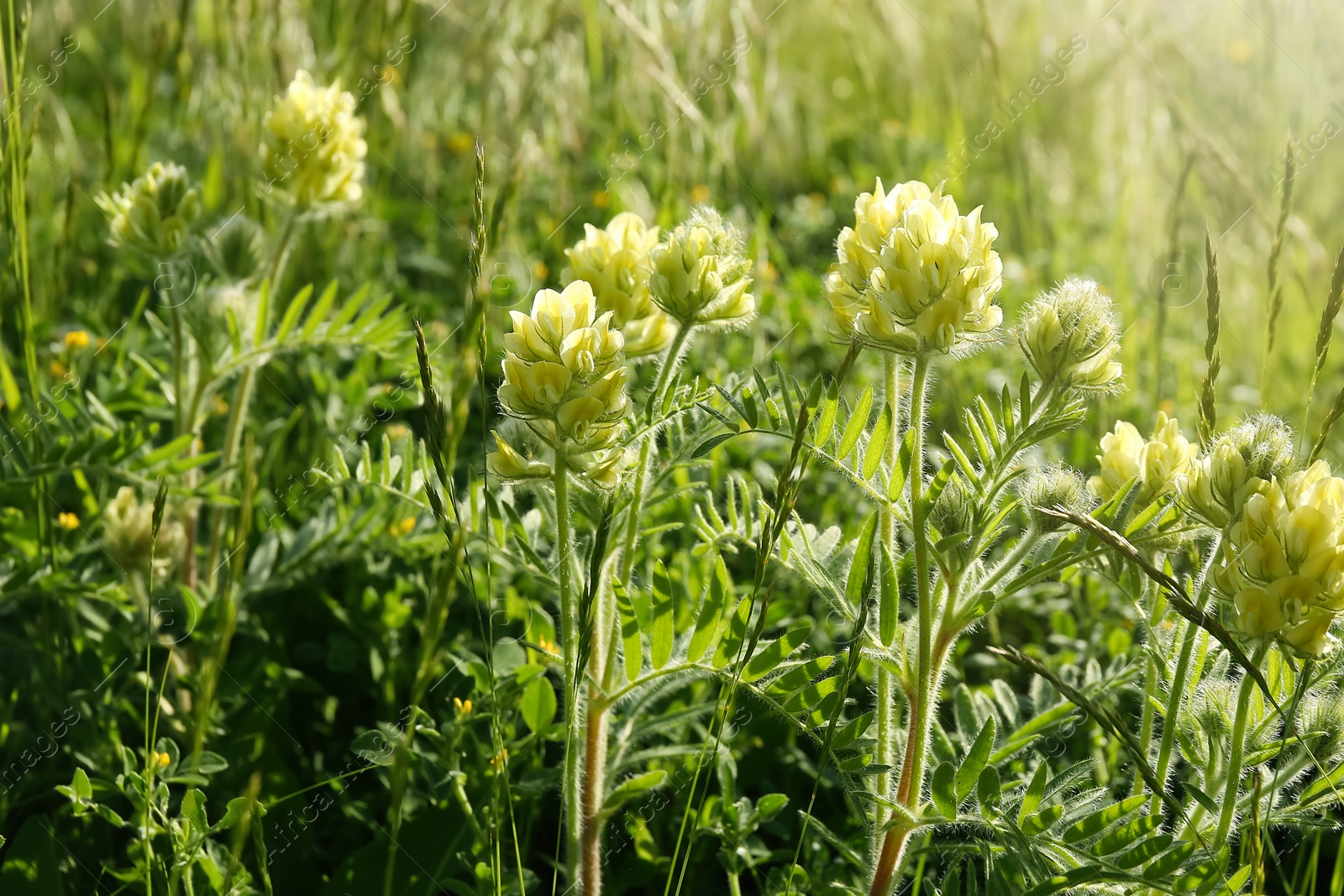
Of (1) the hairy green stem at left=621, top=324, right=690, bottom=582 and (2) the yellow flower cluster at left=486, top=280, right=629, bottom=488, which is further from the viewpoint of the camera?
(1) the hairy green stem at left=621, top=324, right=690, bottom=582

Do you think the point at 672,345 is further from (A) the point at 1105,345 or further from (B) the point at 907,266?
(A) the point at 1105,345

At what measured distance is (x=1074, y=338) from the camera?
1.23 metres

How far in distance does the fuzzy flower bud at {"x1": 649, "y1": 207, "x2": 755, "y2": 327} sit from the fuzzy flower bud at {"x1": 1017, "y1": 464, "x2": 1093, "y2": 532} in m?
0.42

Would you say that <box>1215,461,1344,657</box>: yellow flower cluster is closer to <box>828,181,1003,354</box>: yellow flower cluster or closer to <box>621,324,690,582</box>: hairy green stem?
<box>828,181,1003,354</box>: yellow flower cluster

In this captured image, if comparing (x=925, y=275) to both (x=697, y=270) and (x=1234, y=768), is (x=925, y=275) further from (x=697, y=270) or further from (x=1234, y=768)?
(x=1234, y=768)

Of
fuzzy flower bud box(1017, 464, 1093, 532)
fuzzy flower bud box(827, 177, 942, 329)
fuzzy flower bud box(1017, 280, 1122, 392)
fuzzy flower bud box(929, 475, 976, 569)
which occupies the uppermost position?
fuzzy flower bud box(827, 177, 942, 329)

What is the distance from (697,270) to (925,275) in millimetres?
285

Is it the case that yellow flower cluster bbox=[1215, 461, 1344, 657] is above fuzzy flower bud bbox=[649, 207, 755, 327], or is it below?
below

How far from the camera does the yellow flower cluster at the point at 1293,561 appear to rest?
3.63 feet

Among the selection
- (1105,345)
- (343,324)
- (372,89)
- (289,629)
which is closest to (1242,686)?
(1105,345)

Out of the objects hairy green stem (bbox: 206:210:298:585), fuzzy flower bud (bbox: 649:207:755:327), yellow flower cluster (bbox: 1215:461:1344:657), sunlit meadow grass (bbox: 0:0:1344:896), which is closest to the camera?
yellow flower cluster (bbox: 1215:461:1344:657)

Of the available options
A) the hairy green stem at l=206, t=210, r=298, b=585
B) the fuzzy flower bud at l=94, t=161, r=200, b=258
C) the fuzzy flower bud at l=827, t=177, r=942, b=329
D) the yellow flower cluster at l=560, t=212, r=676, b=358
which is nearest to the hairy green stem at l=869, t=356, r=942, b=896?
the fuzzy flower bud at l=827, t=177, r=942, b=329

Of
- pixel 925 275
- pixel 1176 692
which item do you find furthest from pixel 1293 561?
pixel 925 275

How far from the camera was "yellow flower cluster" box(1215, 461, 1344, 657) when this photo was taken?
1105 millimetres
